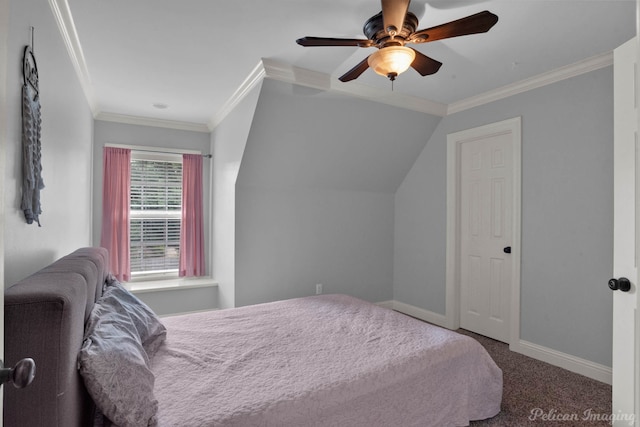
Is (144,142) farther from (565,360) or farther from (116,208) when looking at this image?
(565,360)

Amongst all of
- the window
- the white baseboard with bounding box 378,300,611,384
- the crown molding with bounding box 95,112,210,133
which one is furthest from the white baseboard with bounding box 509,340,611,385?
the crown molding with bounding box 95,112,210,133

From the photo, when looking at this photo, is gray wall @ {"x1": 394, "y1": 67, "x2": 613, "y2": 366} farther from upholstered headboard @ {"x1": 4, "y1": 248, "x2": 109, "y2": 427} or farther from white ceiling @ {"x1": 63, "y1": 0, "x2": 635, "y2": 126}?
upholstered headboard @ {"x1": 4, "y1": 248, "x2": 109, "y2": 427}

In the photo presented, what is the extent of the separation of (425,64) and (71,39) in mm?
2336

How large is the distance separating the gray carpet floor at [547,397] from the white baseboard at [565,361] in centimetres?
5

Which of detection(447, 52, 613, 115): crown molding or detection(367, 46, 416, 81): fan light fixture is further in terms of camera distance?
detection(447, 52, 613, 115): crown molding

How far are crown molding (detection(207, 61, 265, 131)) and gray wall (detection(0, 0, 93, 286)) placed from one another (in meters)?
1.27

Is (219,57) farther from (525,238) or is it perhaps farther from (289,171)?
(525,238)

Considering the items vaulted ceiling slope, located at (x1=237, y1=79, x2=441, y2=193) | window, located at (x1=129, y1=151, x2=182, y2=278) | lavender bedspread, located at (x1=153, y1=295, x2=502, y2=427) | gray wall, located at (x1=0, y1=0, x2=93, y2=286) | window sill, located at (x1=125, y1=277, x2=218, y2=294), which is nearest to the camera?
gray wall, located at (x1=0, y1=0, x2=93, y2=286)

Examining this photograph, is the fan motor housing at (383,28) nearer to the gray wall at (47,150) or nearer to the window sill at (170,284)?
the gray wall at (47,150)

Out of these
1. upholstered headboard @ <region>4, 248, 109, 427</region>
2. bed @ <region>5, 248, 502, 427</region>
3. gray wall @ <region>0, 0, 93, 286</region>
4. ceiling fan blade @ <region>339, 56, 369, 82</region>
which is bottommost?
bed @ <region>5, 248, 502, 427</region>

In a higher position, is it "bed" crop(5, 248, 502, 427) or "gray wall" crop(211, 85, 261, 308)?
"gray wall" crop(211, 85, 261, 308)

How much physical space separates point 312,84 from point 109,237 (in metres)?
2.90

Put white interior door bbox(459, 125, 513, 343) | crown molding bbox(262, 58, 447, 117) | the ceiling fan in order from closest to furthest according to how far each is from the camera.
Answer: the ceiling fan → crown molding bbox(262, 58, 447, 117) → white interior door bbox(459, 125, 513, 343)

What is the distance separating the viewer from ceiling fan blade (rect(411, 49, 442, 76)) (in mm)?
2096
